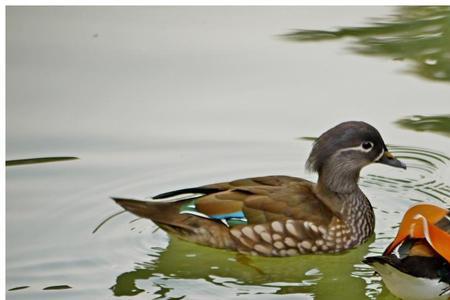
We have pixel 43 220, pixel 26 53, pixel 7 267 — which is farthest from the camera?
pixel 26 53

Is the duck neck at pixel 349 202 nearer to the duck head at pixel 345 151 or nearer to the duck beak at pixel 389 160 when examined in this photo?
the duck head at pixel 345 151

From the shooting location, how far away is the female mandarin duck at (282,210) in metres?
7.73

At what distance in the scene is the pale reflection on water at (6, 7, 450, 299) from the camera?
24.4 feet

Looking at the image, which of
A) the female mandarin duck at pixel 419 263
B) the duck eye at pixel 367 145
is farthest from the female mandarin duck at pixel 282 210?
the female mandarin duck at pixel 419 263

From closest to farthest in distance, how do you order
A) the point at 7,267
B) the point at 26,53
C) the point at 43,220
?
the point at 7,267 → the point at 43,220 → the point at 26,53

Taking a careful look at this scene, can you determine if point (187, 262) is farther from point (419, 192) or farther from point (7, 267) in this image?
point (419, 192)

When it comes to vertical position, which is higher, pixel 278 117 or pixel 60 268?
pixel 278 117

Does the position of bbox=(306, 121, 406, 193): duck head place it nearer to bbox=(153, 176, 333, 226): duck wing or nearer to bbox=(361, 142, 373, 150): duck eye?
bbox=(361, 142, 373, 150): duck eye

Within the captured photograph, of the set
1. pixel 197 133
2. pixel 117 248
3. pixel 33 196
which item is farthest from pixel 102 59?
pixel 117 248

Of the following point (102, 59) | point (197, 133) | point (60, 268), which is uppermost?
point (102, 59)

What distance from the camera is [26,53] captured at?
33.4ft

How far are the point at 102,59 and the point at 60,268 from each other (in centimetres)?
318

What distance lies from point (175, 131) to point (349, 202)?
66.1 inches

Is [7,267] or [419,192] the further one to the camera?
[419,192]
